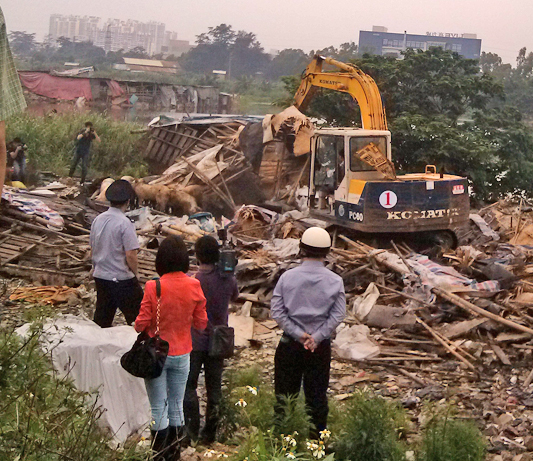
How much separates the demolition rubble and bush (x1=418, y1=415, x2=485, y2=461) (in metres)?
1.16

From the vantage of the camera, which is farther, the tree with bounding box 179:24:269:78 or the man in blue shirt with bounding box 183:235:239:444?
the tree with bounding box 179:24:269:78

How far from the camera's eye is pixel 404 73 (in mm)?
23547

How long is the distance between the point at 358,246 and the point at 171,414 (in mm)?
7519

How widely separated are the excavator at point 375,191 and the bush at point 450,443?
7012mm

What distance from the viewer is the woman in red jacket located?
488 centimetres

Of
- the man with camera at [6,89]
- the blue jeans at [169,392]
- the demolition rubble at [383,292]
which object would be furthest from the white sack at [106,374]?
the man with camera at [6,89]

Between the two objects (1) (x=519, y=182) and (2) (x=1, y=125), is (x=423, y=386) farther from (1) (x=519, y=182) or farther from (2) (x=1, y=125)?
(1) (x=519, y=182)

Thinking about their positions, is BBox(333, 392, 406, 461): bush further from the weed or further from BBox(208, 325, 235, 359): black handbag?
BBox(208, 325, 235, 359): black handbag

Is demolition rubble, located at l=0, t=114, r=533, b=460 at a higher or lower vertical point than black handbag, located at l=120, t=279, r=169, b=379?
lower

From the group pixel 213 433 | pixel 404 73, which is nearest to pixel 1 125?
pixel 213 433

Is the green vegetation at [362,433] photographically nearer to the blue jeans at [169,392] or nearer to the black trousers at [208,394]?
the black trousers at [208,394]

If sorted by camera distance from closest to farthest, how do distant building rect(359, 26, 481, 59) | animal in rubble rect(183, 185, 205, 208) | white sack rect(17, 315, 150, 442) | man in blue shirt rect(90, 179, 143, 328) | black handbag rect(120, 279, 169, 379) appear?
1. black handbag rect(120, 279, 169, 379)
2. white sack rect(17, 315, 150, 442)
3. man in blue shirt rect(90, 179, 143, 328)
4. animal in rubble rect(183, 185, 205, 208)
5. distant building rect(359, 26, 481, 59)

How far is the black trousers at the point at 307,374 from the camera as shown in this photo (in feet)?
17.7

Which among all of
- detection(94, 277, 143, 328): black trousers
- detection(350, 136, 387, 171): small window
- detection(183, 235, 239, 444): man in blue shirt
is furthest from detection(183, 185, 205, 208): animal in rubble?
detection(183, 235, 239, 444): man in blue shirt
